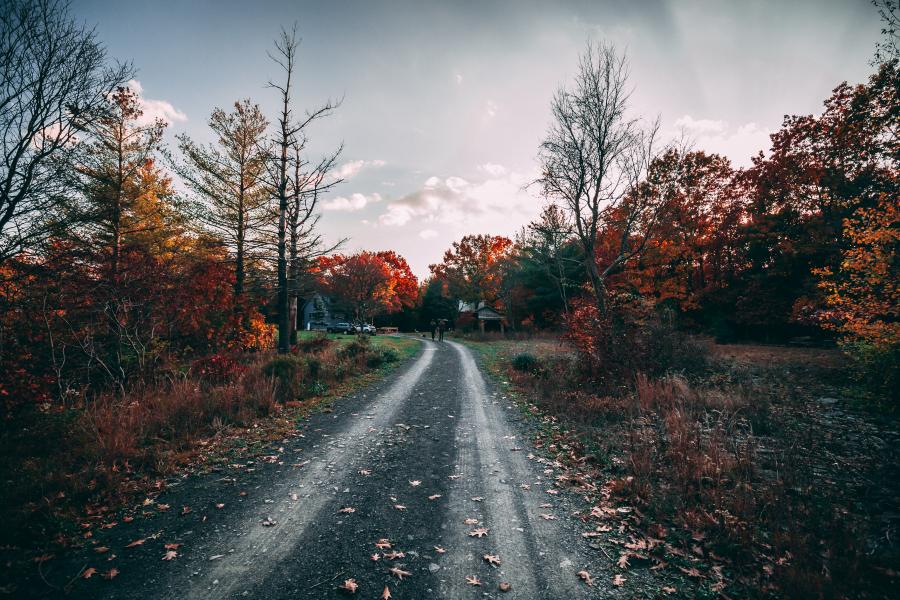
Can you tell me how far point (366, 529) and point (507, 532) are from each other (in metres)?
1.74

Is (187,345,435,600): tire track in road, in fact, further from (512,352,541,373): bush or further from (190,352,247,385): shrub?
(512,352,541,373): bush

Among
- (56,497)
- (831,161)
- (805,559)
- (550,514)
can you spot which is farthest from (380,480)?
(831,161)

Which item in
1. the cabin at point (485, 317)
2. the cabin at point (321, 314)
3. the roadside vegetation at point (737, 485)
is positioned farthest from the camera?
the cabin at point (321, 314)

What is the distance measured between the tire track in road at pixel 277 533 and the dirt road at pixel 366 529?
0.6 inches

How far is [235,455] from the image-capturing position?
20.2 ft

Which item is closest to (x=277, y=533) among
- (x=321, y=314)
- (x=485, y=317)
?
(x=485, y=317)

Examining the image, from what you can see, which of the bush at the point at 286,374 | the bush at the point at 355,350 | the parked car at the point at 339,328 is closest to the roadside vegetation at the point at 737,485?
the bush at the point at 286,374

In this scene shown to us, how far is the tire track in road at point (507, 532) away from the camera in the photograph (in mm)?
3252

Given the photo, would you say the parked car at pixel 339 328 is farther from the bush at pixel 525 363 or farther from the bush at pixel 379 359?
the bush at pixel 525 363

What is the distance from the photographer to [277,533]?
397 centimetres

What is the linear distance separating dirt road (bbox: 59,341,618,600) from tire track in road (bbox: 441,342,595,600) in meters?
0.02

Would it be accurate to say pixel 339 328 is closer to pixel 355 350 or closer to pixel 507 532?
pixel 355 350

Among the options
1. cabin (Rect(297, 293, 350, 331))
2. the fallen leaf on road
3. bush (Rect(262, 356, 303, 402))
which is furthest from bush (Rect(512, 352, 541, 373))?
cabin (Rect(297, 293, 350, 331))

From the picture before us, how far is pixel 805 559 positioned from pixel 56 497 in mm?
8652
